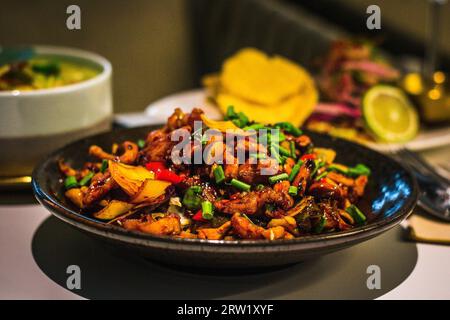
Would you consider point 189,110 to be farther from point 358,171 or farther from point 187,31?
point 187,31

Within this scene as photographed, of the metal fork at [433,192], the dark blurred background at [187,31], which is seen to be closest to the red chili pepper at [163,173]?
the metal fork at [433,192]

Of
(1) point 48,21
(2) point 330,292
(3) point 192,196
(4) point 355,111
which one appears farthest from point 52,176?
(1) point 48,21

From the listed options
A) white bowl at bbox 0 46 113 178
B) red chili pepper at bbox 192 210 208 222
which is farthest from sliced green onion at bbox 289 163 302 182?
white bowl at bbox 0 46 113 178

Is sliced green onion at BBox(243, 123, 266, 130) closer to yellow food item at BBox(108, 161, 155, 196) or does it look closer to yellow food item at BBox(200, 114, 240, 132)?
yellow food item at BBox(200, 114, 240, 132)

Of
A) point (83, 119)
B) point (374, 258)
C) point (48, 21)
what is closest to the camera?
point (374, 258)

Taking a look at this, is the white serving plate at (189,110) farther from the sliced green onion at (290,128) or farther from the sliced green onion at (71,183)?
the sliced green onion at (71,183)

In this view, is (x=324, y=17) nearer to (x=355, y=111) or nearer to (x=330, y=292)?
(x=355, y=111)
